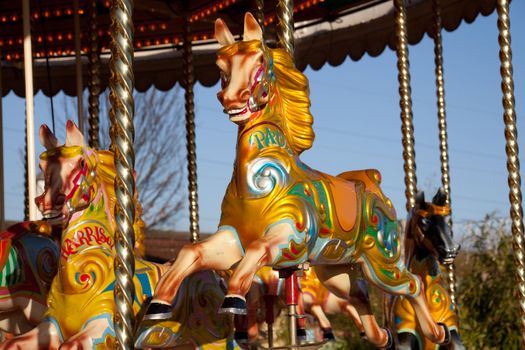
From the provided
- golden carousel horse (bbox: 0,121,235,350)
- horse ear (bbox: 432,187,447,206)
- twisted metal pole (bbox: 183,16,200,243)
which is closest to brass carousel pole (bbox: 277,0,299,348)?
golden carousel horse (bbox: 0,121,235,350)

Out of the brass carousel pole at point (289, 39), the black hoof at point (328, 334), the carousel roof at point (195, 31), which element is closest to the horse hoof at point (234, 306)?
the brass carousel pole at point (289, 39)

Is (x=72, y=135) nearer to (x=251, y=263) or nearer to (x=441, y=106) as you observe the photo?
(x=251, y=263)

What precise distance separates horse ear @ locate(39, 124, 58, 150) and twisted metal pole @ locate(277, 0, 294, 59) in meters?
1.02

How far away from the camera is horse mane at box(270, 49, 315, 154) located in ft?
11.6

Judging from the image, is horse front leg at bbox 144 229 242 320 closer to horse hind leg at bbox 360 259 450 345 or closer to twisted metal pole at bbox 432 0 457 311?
horse hind leg at bbox 360 259 450 345

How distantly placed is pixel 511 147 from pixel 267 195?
5.54ft

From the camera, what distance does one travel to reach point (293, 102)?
355cm

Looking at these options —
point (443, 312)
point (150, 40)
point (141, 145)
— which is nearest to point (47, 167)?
point (443, 312)

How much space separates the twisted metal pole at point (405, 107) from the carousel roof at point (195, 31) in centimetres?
134

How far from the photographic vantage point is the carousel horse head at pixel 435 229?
4504 millimetres

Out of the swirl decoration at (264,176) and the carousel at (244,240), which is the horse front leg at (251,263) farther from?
the swirl decoration at (264,176)

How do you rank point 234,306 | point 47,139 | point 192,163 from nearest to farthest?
point 234,306 → point 47,139 → point 192,163

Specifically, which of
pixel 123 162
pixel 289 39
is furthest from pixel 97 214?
pixel 123 162

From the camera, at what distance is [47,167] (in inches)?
139
